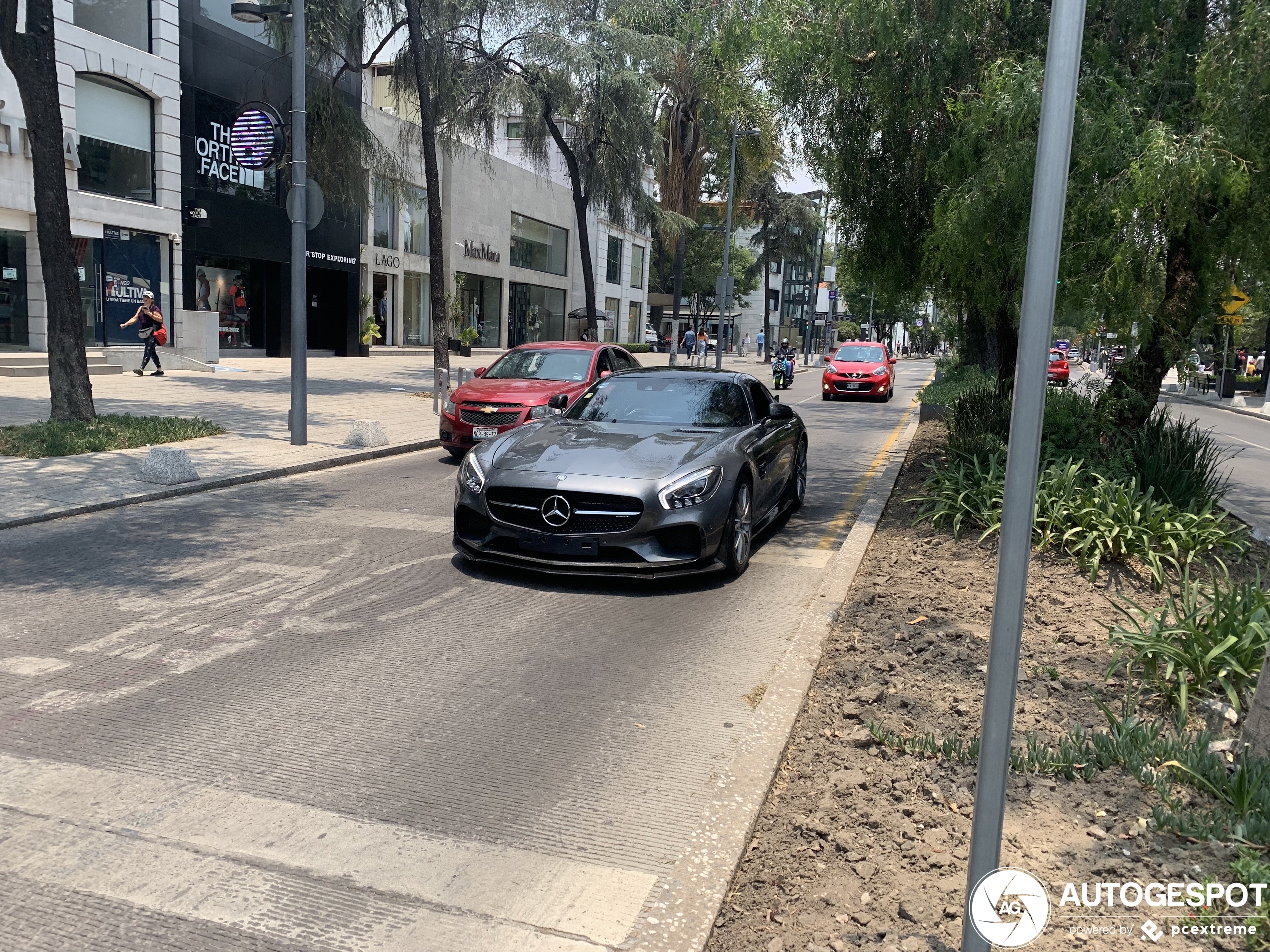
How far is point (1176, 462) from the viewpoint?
27.2 feet

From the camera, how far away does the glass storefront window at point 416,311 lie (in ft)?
134

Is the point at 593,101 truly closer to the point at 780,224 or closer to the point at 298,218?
the point at 298,218

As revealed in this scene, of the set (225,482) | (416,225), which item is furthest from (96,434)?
(416,225)

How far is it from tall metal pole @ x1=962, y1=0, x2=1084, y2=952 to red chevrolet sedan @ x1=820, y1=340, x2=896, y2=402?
2684 centimetres

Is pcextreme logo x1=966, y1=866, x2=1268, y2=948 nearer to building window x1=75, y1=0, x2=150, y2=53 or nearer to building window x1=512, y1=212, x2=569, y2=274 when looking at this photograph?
building window x1=75, y1=0, x2=150, y2=53

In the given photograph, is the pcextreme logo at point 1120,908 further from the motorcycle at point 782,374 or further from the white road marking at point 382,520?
the motorcycle at point 782,374

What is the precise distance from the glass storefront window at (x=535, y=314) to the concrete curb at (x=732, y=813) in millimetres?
44097

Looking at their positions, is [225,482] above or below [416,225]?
below

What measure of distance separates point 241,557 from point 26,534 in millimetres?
1986

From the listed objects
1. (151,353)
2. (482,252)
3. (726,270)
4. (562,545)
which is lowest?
(562,545)

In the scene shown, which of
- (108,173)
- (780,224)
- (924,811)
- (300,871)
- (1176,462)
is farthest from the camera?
(780,224)

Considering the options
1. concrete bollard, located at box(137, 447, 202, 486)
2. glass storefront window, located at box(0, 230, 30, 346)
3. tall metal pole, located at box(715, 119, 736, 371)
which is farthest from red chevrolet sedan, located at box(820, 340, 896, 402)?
concrete bollard, located at box(137, 447, 202, 486)

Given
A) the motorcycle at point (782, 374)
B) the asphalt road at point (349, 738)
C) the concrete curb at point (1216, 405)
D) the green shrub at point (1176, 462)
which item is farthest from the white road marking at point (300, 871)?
the concrete curb at point (1216, 405)

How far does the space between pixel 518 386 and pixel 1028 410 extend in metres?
11.4
